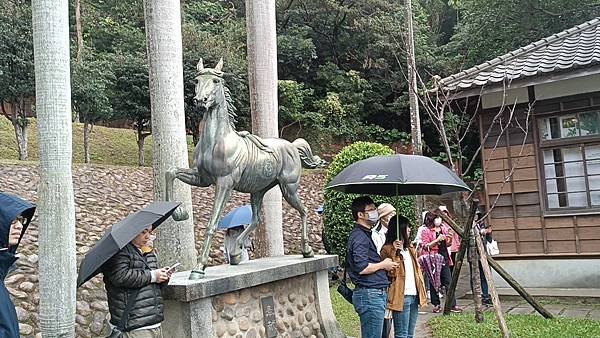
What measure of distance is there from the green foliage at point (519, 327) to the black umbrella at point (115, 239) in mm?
4864

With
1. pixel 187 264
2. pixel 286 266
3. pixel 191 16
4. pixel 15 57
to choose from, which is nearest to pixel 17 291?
pixel 187 264

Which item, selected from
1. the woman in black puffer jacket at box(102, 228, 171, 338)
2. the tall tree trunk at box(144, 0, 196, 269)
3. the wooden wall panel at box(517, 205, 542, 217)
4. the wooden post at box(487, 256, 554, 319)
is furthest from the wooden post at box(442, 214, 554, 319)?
the woman in black puffer jacket at box(102, 228, 171, 338)

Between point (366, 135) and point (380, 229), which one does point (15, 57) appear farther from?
point (366, 135)

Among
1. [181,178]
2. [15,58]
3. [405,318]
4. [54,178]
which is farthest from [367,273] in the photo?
[15,58]

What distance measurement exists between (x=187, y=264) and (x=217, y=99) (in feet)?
7.52

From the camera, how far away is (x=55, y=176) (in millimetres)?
4742

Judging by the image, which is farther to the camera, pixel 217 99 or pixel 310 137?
pixel 310 137

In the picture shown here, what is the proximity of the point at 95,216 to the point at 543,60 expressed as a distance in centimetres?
956

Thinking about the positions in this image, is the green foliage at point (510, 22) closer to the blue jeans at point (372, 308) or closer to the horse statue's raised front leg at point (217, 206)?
the blue jeans at point (372, 308)

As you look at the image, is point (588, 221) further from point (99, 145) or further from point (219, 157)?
point (99, 145)

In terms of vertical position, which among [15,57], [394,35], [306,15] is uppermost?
[306,15]

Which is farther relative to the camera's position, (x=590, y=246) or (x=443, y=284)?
(x=590, y=246)

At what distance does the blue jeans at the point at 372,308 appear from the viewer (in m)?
5.07

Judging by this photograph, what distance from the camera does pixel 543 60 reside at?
1047 cm
